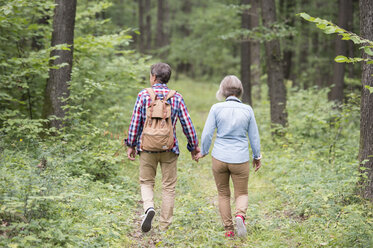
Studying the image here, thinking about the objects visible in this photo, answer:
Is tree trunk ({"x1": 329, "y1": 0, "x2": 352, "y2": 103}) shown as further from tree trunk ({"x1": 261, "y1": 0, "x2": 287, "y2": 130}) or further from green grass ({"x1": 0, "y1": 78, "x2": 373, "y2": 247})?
green grass ({"x1": 0, "y1": 78, "x2": 373, "y2": 247})

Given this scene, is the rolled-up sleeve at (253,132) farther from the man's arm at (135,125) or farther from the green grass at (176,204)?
the man's arm at (135,125)

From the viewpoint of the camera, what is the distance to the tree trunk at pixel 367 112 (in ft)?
17.0

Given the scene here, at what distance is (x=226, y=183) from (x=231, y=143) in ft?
1.97

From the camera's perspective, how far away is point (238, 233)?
14.9ft

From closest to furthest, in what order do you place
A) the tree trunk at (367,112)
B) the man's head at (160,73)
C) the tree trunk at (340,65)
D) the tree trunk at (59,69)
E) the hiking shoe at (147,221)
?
the hiking shoe at (147,221), the man's head at (160,73), the tree trunk at (367,112), the tree trunk at (59,69), the tree trunk at (340,65)

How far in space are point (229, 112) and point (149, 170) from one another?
1.36 meters

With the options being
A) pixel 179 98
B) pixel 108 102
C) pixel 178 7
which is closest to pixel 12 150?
pixel 179 98

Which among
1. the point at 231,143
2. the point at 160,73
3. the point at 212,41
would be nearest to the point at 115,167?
the point at 160,73

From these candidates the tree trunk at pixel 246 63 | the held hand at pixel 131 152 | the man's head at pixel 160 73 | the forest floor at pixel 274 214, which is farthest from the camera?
the tree trunk at pixel 246 63

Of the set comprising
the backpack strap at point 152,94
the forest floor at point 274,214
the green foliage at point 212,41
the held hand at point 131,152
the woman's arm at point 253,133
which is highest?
the green foliage at point 212,41

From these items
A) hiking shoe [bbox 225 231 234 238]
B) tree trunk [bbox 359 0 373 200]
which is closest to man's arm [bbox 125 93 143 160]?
hiking shoe [bbox 225 231 234 238]

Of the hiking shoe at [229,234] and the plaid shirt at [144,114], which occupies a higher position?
the plaid shirt at [144,114]

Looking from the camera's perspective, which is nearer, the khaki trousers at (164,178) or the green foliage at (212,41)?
the khaki trousers at (164,178)

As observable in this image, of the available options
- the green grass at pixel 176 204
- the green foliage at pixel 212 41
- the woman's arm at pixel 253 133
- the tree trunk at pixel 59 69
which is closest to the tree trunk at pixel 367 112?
the green grass at pixel 176 204
